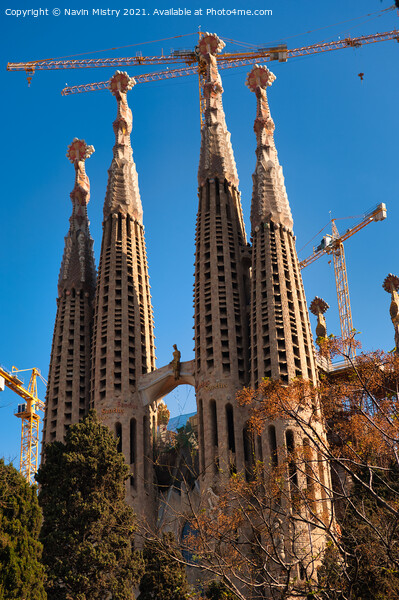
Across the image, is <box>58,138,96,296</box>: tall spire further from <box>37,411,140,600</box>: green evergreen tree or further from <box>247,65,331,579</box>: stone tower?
<box>37,411,140,600</box>: green evergreen tree

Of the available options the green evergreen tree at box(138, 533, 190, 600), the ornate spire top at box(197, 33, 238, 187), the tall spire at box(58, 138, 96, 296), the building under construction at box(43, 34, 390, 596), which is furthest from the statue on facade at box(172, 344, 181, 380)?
→ the green evergreen tree at box(138, 533, 190, 600)

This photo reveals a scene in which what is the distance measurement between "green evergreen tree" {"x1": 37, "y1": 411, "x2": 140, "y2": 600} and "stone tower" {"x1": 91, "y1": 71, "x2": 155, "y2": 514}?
14.7 metres

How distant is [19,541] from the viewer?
23.5 meters

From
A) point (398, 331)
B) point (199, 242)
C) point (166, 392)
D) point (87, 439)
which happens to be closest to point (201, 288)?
point (199, 242)

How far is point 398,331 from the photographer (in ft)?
184

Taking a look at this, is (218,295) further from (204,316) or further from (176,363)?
(176,363)

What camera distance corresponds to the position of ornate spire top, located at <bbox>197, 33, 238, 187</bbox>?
172 ft

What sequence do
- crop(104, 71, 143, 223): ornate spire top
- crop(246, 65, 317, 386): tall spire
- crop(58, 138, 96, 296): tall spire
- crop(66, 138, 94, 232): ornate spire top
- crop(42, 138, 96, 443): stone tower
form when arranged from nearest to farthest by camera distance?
crop(246, 65, 317, 386): tall spire < crop(42, 138, 96, 443): stone tower < crop(104, 71, 143, 223): ornate spire top < crop(58, 138, 96, 296): tall spire < crop(66, 138, 94, 232): ornate spire top

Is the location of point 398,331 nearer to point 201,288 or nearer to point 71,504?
point 201,288

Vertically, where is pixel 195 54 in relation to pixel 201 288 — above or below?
above

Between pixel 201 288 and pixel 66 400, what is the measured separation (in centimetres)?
1009

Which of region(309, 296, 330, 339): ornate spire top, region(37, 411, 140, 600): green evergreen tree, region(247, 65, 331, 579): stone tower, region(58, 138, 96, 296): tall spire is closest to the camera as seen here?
region(37, 411, 140, 600): green evergreen tree

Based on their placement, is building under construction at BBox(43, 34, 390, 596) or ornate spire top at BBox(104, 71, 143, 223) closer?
building under construction at BBox(43, 34, 390, 596)

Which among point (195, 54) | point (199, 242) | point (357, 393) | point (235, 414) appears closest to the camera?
point (357, 393)
